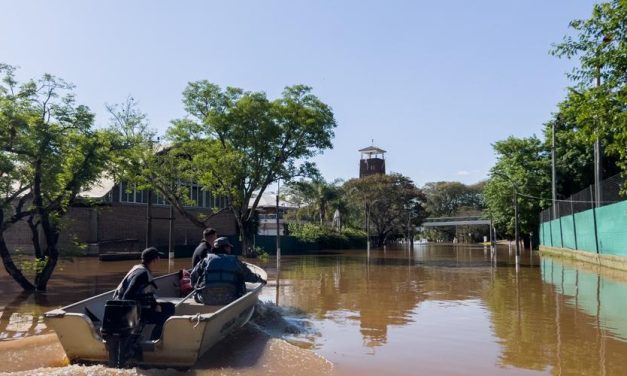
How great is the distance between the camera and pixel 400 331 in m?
10.5

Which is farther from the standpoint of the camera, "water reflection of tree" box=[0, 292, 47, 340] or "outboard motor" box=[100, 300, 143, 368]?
"water reflection of tree" box=[0, 292, 47, 340]

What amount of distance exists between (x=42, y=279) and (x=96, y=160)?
3.82m

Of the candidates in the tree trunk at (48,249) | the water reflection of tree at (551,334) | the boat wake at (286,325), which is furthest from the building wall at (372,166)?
the boat wake at (286,325)

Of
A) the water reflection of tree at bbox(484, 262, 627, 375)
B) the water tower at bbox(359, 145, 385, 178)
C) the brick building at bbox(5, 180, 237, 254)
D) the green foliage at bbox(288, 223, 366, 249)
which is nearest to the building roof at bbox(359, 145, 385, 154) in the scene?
the water tower at bbox(359, 145, 385, 178)

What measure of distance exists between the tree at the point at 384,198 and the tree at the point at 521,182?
17.7 m

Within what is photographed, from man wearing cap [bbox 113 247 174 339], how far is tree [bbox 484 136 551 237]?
3801 centimetres

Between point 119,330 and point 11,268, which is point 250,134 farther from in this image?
point 119,330

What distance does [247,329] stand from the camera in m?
9.73

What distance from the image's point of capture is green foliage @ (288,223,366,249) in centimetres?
5144

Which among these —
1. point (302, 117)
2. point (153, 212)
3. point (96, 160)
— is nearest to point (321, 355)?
point (96, 160)

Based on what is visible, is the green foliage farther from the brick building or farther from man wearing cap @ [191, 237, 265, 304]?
man wearing cap @ [191, 237, 265, 304]

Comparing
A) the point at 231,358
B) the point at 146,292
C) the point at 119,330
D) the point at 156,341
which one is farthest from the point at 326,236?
the point at 119,330

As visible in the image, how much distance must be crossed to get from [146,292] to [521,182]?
135 feet

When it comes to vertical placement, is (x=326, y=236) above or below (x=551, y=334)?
above
